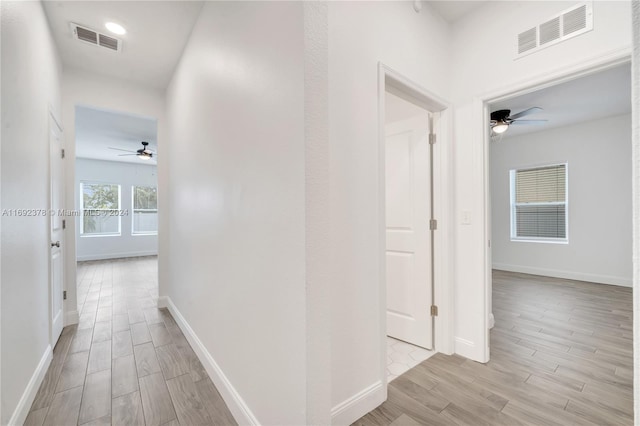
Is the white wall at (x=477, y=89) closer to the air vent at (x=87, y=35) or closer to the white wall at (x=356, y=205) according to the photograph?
the white wall at (x=356, y=205)

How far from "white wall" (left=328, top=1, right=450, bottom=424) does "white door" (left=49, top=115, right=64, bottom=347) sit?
8.69ft

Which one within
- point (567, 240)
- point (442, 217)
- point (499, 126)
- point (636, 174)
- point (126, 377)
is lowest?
point (126, 377)

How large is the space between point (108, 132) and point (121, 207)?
3.33 metres

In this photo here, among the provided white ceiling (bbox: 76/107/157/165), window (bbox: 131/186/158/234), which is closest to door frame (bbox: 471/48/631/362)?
white ceiling (bbox: 76/107/157/165)

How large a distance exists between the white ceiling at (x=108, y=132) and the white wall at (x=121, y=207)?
496mm

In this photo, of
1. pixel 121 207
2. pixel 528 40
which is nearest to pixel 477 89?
pixel 528 40

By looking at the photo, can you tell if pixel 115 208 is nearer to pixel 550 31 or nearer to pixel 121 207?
pixel 121 207

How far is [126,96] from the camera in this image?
3391 mm

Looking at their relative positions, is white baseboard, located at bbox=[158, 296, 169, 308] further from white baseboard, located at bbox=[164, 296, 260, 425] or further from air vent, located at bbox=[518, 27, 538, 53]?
air vent, located at bbox=[518, 27, 538, 53]

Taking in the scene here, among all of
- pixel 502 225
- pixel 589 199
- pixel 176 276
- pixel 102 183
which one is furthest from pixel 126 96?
pixel 589 199

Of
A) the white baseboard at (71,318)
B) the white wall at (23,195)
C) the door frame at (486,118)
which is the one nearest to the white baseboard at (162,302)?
the white baseboard at (71,318)

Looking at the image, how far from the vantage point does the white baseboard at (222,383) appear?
150cm

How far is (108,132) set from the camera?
5.19m

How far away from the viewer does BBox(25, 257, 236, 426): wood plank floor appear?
65.1 inches
